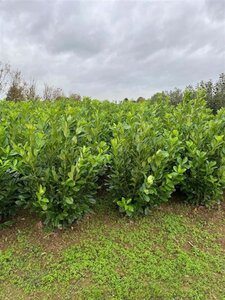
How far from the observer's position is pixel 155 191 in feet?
10.0

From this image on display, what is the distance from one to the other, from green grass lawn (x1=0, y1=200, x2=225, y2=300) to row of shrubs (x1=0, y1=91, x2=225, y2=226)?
0.66ft

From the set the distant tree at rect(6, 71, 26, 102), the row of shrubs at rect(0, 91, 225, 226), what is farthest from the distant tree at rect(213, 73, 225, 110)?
the distant tree at rect(6, 71, 26, 102)

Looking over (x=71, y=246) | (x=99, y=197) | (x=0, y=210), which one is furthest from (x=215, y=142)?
(x=0, y=210)

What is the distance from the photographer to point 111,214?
11.3ft

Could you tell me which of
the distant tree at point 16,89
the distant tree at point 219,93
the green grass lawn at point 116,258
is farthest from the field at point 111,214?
the distant tree at point 16,89

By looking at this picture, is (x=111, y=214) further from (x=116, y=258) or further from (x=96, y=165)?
(x=96, y=165)

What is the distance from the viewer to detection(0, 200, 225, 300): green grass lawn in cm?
258

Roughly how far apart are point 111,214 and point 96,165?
31.3 inches

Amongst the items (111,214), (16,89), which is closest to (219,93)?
(111,214)

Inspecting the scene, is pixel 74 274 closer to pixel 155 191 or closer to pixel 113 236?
pixel 113 236

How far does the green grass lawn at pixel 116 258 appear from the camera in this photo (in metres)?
2.58

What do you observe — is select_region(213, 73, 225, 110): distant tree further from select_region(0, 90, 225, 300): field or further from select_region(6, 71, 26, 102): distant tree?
select_region(6, 71, 26, 102): distant tree

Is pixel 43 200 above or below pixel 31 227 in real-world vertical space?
above

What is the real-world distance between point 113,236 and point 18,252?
94 cm
